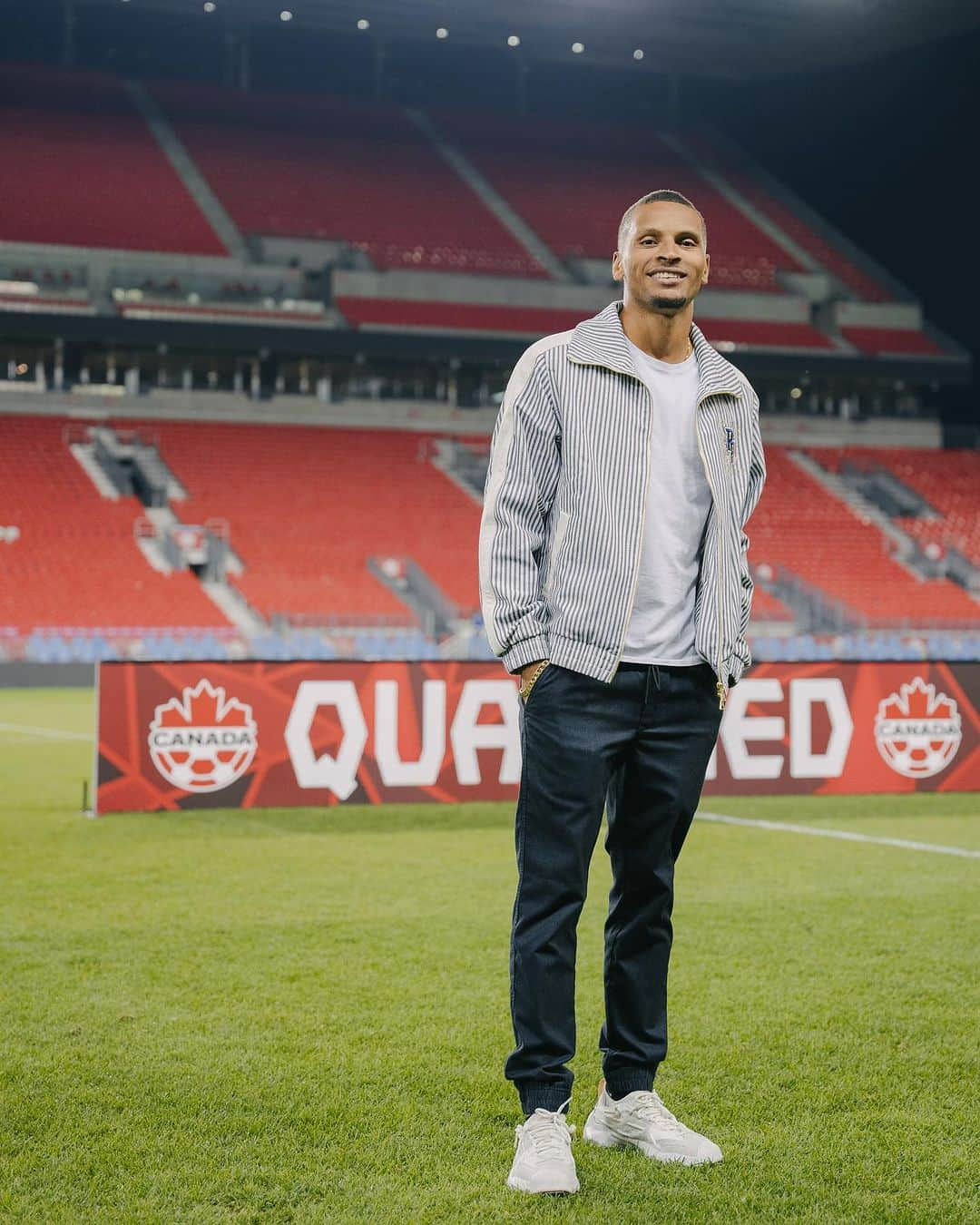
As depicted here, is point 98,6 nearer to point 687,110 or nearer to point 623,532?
point 687,110

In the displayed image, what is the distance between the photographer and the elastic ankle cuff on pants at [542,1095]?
3168 millimetres

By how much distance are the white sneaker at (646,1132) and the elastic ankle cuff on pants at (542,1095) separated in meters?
0.21

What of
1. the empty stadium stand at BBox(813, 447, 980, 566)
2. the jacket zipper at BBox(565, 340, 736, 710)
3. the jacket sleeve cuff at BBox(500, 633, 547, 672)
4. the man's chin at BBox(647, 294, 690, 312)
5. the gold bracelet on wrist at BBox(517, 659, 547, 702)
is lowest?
the gold bracelet on wrist at BBox(517, 659, 547, 702)

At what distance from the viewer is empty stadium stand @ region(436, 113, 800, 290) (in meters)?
37.2

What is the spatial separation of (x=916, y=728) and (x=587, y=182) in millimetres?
31929

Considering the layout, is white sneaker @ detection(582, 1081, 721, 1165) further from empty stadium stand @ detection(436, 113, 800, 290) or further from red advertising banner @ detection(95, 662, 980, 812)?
empty stadium stand @ detection(436, 113, 800, 290)

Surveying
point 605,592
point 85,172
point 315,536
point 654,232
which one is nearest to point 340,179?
point 85,172

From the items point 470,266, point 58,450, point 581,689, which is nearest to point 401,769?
point 581,689

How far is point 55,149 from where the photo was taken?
35.2 meters

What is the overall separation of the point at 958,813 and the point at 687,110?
36.7 m

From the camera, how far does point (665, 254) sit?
320 cm

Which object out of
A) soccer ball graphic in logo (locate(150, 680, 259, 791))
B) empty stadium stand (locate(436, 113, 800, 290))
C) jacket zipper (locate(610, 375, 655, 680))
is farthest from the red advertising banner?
empty stadium stand (locate(436, 113, 800, 290))

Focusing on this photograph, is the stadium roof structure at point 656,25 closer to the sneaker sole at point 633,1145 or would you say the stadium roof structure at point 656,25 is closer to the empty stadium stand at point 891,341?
the empty stadium stand at point 891,341

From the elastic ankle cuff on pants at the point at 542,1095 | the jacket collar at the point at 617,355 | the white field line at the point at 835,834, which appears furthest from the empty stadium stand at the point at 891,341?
the elastic ankle cuff on pants at the point at 542,1095
